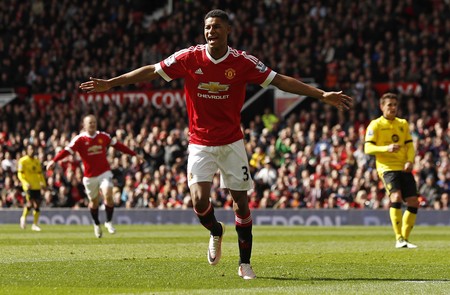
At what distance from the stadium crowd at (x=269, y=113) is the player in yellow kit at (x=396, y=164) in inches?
435

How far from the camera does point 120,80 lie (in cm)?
1080

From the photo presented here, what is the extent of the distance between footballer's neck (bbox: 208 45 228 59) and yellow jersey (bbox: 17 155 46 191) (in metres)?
17.8

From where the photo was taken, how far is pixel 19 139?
117ft

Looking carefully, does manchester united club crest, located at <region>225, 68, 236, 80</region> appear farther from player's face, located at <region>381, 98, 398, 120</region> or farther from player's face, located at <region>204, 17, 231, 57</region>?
player's face, located at <region>381, 98, 398, 120</region>

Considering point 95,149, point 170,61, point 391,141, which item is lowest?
point 95,149

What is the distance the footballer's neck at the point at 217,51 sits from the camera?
10.8 meters

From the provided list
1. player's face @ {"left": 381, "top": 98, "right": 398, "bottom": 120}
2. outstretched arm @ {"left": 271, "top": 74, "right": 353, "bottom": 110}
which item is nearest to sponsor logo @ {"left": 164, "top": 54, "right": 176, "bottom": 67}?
outstretched arm @ {"left": 271, "top": 74, "right": 353, "bottom": 110}

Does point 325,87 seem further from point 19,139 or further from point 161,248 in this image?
point 161,248

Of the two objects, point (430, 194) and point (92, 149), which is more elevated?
point (92, 149)

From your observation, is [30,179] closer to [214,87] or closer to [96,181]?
[96,181]

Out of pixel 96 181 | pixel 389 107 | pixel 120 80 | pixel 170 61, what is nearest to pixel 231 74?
pixel 170 61

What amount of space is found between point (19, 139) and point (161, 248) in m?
20.2

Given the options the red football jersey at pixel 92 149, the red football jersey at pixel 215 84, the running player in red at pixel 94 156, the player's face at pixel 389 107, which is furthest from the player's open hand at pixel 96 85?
the red football jersey at pixel 92 149

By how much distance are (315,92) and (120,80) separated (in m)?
2.01
